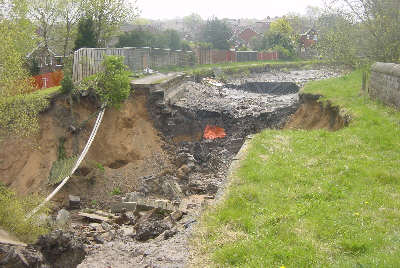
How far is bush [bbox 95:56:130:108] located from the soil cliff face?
1.05 metres

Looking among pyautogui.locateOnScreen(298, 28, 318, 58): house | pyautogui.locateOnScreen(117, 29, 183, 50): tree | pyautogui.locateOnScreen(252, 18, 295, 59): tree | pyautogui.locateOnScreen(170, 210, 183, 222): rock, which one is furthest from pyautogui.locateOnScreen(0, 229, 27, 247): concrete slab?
pyautogui.locateOnScreen(252, 18, 295, 59): tree

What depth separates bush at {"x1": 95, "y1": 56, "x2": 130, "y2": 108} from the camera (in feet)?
60.6

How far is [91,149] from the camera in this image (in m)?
18.4

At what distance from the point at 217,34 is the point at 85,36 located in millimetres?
33578

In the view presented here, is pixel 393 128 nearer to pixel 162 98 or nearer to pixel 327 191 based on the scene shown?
pixel 327 191

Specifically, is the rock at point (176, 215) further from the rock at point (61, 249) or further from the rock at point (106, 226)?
the rock at point (61, 249)

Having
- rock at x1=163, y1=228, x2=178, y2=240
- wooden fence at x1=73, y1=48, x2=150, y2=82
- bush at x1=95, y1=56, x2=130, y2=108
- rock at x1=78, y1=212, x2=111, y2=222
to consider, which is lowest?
rock at x1=78, y1=212, x2=111, y2=222

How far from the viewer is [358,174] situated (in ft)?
30.8

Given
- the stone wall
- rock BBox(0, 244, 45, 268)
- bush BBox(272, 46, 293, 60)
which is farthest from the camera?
bush BBox(272, 46, 293, 60)

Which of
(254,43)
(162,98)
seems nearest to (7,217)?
(162,98)

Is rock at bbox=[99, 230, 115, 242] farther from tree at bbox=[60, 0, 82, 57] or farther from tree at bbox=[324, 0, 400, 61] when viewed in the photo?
tree at bbox=[60, 0, 82, 57]

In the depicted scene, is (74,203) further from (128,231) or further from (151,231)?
(151,231)

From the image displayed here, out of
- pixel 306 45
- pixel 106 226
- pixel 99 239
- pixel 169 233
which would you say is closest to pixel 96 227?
pixel 106 226

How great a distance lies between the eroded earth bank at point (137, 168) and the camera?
8.70 m
